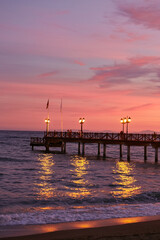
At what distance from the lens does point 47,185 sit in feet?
73.7

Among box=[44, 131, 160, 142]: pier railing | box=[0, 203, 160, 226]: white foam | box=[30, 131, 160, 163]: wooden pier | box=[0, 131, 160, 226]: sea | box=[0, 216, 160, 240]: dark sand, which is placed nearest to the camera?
box=[0, 216, 160, 240]: dark sand

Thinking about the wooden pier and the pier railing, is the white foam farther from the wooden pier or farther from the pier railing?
the pier railing

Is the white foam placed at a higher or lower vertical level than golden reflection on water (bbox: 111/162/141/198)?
higher

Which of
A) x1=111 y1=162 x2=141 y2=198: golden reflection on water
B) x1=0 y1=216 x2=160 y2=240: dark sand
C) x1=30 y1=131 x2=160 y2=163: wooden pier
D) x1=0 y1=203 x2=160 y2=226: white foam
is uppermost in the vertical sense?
x1=30 y1=131 x2=160 y2=163: wooden pier

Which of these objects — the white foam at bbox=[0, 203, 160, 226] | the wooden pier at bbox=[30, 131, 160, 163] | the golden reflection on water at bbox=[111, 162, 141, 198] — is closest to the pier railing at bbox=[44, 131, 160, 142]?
the wooden pier at bbox=[30, 131, 160, 163]

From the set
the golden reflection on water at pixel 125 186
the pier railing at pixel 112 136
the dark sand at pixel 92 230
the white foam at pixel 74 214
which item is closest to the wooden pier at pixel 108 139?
the pier railing at pixel 112 136

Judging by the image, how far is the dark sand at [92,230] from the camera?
29.8 feet

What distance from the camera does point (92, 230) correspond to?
983cm

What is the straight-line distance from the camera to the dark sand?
29.8 feet

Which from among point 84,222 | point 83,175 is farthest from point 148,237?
point 83,175

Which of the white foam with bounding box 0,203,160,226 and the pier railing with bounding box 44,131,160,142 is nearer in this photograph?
the white foam with bounding box 0,203,160,226

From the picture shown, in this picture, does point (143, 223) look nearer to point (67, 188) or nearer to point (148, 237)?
point (148, 237)

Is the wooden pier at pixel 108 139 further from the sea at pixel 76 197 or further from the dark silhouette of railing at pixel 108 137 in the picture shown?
the sea at pixel 76 197

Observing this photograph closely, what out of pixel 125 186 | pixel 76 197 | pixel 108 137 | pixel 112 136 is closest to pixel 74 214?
pixel 76 197
